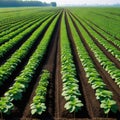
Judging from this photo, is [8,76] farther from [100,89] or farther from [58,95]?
[100,89]

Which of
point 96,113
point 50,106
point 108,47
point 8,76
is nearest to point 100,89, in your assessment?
point 96,113

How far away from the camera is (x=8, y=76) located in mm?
13852

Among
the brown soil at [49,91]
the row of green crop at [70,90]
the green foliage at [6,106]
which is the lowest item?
the brown soil at [49,91]

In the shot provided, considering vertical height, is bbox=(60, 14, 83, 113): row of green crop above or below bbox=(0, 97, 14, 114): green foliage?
below

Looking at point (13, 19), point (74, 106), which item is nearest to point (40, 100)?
point (74, 106)

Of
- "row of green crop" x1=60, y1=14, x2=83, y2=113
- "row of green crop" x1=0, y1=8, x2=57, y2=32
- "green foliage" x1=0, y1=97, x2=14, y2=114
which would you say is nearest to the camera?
"green foliage" x1=0, y1=97, x2=14, y2=114

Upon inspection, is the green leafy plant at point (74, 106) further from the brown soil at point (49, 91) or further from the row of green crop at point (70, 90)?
the brown soil at point (49, 91)

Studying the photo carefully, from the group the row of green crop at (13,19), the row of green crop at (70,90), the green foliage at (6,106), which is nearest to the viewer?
the green foliage at (6,106)

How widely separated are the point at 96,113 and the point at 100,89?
1.52 m

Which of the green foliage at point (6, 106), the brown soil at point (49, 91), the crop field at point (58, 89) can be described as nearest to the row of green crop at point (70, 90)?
the crop field at point (58, 89)

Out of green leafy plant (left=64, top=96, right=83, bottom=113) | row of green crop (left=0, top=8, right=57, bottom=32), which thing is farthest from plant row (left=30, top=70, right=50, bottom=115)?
row of green crop (left=0, top=8, right=57, bottom=32)

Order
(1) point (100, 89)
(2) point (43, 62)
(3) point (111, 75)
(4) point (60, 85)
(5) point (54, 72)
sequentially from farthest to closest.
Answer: (2) point (43, 62), (5) point (54, 72), (3) point (111, 75), (4) point (60, 85), (1) point (100, 89)

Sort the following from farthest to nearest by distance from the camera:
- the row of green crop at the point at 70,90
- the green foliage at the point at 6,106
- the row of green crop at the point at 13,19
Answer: the row of green crop at the point at 13,19 < the row of green crop at the point at 70,90 < the green foliage at the point at 6,106

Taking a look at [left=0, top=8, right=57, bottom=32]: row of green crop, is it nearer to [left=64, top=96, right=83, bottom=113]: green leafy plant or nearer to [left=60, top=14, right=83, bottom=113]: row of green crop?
[left=60, top=14, right=83, bottom=113]: row of green crop
